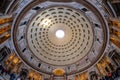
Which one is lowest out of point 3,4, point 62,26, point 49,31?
point 49,31

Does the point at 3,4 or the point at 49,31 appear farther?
the point at 49,31

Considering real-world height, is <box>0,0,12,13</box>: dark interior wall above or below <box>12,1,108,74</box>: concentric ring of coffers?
above

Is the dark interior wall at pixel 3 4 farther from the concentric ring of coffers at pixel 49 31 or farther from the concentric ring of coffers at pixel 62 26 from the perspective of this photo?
the concentric ring of coffers at pixel 62 26

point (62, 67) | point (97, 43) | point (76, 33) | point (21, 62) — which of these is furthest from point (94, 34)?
point (21, 62)

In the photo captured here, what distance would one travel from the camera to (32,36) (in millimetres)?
47219

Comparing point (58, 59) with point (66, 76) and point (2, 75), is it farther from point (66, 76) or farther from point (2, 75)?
point (2, 75)

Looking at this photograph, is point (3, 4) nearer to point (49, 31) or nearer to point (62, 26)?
point (49, 31)

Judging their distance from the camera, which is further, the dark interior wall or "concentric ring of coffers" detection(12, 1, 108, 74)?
"concentric ring of coffers" detection(12, 1, 108, 74)

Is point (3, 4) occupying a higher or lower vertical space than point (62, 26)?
higher

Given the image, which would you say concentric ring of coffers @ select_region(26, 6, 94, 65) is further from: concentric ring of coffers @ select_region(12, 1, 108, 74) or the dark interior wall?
the dark interior wall

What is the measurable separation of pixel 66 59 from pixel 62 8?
37.2 feet

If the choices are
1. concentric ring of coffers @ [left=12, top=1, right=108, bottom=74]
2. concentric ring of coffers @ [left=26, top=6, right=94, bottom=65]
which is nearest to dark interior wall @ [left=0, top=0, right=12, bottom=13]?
concentric ring of coffers @ [left=12, top=1, right=108, bottom=74]

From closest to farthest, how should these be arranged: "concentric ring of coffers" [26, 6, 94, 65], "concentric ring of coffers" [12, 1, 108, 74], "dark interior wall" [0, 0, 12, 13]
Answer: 1. "dark interior wall" [0, 0, 12, 13]
2. "concentric ring of coffers" [12, 1, 108, 74]
3. "concentric ring of coffers" [26, 6, 94, 65]

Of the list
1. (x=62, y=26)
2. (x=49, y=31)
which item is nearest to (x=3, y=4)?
(x=49, y=31)
